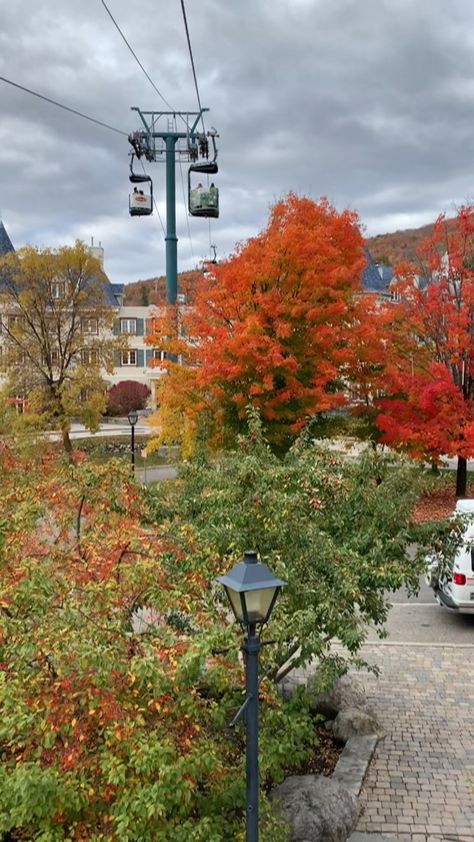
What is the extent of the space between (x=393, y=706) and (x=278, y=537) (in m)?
4.80

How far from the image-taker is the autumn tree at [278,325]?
17.5 m

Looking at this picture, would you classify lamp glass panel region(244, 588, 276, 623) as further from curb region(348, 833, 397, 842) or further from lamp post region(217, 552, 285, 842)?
curb region(348, 833, 397, 842)

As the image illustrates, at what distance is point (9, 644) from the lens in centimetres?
530

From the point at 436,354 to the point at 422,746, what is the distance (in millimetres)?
15352

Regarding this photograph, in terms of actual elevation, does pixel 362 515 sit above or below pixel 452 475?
above

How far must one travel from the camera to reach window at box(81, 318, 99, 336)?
3159cm

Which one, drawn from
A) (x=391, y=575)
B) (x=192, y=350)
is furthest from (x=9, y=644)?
(x=192, y=350)

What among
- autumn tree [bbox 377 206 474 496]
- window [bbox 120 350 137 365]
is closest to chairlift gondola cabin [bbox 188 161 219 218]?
autumn tree [bbox 377 206 474 496]

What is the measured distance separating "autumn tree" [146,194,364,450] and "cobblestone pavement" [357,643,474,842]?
736cm

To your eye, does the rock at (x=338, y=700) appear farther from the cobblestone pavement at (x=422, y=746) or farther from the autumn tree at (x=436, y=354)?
the autumn tree at (x=436, y=354)

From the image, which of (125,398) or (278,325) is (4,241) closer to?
(125,398)

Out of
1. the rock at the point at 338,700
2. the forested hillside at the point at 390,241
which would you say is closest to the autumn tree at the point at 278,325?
the rock at the point at 338,700

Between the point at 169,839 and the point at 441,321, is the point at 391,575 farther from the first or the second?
the point at 441,321

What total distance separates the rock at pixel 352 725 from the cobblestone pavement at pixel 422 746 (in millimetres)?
267
